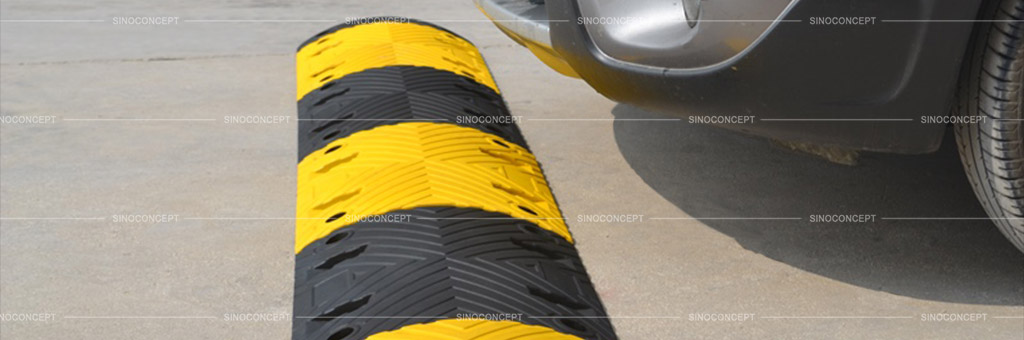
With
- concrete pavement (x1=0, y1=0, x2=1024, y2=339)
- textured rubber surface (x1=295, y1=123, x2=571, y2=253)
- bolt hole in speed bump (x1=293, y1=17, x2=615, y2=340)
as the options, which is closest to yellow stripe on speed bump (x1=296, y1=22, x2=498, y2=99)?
bolt hole in speed bump (x1=293, y1=17, x2=615, y2=340)

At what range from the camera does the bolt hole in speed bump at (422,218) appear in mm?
1642

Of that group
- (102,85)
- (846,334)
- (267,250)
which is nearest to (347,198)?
(267,250)

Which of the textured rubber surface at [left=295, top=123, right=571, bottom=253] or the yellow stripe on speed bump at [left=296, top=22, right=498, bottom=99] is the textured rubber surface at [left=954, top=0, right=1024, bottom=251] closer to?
the textured rubber surface at [left=295, top=123, right=571, bottom=253]

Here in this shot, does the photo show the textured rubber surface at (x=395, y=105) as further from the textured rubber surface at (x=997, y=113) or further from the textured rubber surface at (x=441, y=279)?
the textured rubber surface at (x=997, y=113)

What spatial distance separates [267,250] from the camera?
2258 mm

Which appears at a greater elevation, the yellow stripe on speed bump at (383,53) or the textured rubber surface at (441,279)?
the yellow stripe on speed bump at (383,53)

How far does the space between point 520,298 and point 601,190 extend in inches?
38.0

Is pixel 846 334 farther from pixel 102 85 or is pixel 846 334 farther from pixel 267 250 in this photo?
pixel 102 85

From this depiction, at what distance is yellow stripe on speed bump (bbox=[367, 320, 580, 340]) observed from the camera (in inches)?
60.1

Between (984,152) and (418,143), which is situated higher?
(418,143)

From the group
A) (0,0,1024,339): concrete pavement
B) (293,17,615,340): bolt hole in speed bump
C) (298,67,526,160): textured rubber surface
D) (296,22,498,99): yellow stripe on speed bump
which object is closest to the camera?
(293,17,615,340): bolt hole in speed bump

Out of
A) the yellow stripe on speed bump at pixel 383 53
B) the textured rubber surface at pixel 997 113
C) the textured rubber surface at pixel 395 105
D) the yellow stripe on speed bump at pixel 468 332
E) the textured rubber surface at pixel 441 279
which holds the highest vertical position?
the yellow stripe on speed bump at pixel 383 53

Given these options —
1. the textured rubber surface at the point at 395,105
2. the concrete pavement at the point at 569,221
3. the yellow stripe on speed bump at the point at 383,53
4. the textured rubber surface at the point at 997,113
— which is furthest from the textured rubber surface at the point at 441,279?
the yellow stripe on speed bump at the point at 383,53

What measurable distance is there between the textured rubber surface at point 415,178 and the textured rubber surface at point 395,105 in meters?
0.07
